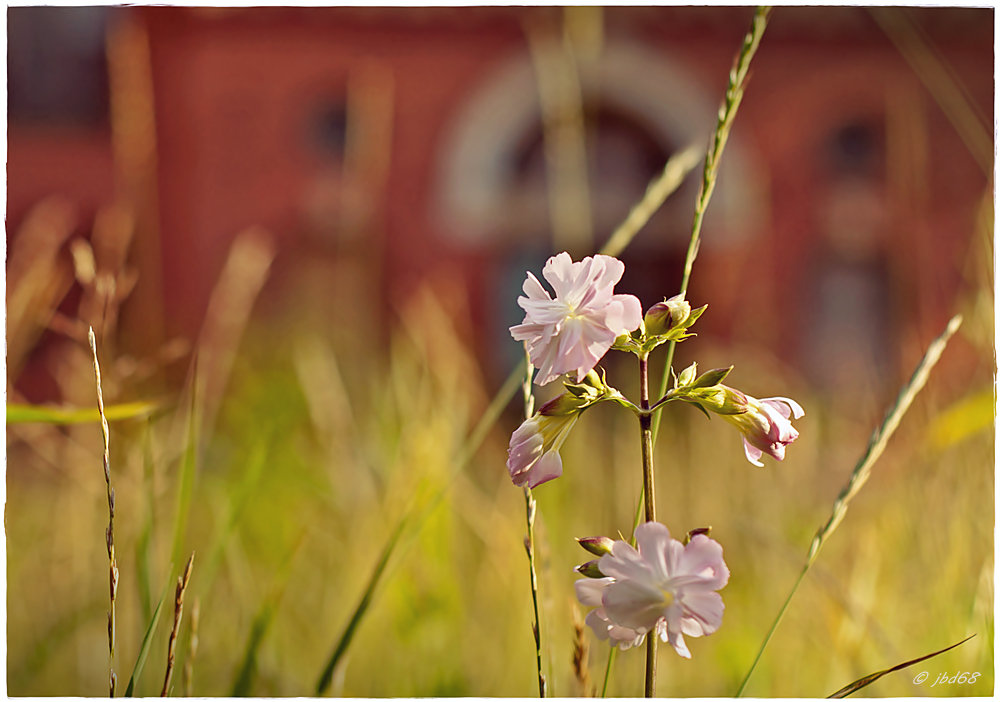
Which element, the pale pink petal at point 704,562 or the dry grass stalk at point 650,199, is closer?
the pale pink petal at point 704,562

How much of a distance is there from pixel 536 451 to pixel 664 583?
5 centimetres

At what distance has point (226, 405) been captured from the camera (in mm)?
1295

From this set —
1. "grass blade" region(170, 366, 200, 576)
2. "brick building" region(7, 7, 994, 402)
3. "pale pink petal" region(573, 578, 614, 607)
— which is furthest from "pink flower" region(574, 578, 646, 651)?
"brick building" region(7, 7, 994, 402)

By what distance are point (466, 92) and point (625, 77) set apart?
0.97m

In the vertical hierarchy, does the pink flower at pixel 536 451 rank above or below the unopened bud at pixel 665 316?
below

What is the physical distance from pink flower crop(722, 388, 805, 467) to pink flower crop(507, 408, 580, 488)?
0.06m

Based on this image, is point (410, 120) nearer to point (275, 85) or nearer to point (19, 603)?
point (275, 85)

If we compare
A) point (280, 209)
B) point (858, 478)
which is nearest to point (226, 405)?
point (858, 478)

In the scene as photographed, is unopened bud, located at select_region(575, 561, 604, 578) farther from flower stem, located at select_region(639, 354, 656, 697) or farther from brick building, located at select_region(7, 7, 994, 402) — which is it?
brick building, located at select_region(7, 7, 994, 402)

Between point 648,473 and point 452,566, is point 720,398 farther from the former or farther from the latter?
point 452,566

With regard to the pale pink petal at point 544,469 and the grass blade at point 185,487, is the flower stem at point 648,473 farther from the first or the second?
the grass blade at point 185,487

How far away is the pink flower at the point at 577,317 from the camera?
0.24 meters

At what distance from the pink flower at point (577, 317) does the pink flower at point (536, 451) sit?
1 centimetres

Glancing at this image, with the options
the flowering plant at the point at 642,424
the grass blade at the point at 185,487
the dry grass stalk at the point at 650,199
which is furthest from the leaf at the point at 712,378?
the grass blade at the point at 185,487
